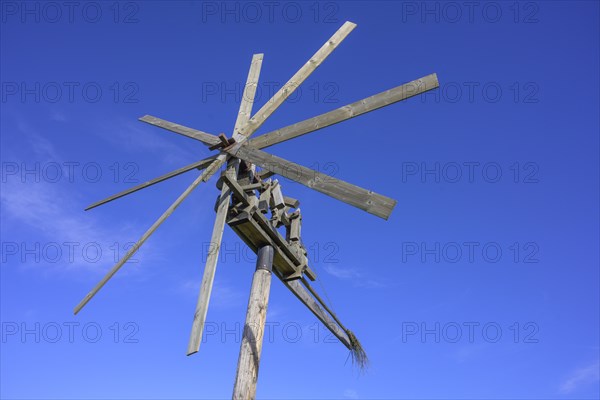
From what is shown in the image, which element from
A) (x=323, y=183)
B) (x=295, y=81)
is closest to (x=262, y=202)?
(x=323, y=183)

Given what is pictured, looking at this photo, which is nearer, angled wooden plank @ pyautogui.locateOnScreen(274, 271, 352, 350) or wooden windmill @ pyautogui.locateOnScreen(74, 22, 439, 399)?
wooden windmill @ pyautogui.locateOnScreen(74, 22, 439, 399)

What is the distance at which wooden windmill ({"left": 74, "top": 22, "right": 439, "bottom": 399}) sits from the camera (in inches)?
203

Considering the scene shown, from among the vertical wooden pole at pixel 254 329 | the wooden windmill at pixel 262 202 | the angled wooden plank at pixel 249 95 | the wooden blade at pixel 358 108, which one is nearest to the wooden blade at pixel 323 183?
the wooden windmill at pixel 262 202

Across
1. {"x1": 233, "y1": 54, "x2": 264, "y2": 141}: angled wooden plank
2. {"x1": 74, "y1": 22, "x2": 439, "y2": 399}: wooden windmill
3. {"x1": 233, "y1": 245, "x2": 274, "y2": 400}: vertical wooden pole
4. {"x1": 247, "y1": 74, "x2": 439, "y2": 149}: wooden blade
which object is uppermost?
{"x1": 233, "y1": 54, "x2": 264, "y2": 141}: angled wooden plank

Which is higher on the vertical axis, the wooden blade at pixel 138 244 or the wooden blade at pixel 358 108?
the wooden blade at pixel 358 108

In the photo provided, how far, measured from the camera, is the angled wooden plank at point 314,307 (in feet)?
21.0

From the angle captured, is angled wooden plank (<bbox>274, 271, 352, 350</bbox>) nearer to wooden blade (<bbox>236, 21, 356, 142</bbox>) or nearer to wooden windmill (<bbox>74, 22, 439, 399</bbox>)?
wooden windmill (<bbox>74, 22, 439, 399</bbox>)

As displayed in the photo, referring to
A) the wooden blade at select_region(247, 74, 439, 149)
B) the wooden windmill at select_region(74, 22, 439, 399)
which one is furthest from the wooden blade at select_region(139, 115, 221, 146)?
the wooden blade at select_region(247, 74, 439, 149)

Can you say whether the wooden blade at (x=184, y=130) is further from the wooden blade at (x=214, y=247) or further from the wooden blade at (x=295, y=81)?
the wooden blade at (x=295, y=81)

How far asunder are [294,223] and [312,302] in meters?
A: 1.08

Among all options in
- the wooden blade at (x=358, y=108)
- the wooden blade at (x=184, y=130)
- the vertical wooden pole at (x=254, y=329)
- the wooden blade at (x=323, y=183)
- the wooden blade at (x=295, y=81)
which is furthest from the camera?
the wooden blade at (x=295, y=81)

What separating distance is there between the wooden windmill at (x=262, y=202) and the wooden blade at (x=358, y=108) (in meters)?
0.01

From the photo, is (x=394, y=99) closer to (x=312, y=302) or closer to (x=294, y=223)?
(x=294, y=223)

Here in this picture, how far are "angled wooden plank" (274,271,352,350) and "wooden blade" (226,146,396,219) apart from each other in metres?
1.34
